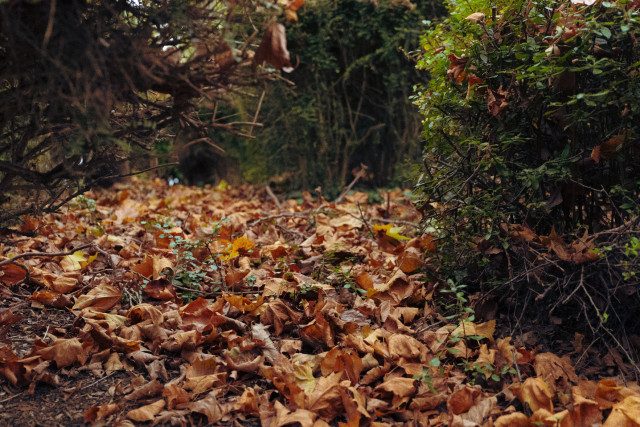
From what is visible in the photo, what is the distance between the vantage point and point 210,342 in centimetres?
204

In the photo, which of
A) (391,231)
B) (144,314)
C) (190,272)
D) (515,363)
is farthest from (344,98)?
(515,363)

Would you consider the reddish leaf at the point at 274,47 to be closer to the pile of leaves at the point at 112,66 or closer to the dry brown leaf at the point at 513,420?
the pile of leaves at the point at 112,66

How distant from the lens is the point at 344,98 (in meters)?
6.73

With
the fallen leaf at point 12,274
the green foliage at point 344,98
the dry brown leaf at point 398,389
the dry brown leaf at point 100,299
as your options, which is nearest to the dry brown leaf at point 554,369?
the dry brown leaf at point 398,389

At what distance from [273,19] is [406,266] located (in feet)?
5.01

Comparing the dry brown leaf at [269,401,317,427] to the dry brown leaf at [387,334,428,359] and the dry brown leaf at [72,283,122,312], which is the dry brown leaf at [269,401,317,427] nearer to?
the dry brown leaf at [387,334,428,359]

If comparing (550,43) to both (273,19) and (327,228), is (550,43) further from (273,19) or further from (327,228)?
(327,228)

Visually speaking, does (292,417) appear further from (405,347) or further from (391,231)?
(391,231)

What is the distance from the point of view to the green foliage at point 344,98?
6242 mm

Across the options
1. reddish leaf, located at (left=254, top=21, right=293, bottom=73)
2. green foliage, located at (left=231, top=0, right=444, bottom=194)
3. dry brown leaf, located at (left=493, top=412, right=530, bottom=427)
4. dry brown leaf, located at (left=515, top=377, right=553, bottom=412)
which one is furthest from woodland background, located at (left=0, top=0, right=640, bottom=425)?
green foliage, located at (left=231, top=0, right=444, bottom=194)

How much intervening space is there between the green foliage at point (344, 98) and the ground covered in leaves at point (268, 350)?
12.7 ft

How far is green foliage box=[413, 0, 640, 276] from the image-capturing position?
1.86m

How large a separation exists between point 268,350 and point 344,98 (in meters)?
5.24

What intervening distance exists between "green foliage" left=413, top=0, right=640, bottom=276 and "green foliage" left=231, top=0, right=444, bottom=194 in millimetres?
4030
